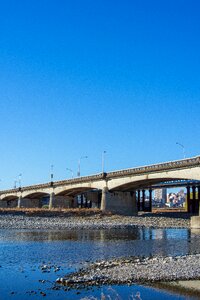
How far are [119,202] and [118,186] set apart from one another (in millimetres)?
6364

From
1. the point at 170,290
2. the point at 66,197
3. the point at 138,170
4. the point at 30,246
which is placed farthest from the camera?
the point at 66,197

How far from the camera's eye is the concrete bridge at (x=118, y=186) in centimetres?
6040

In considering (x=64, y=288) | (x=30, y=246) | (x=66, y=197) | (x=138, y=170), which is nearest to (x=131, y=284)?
(x=64, y=288)

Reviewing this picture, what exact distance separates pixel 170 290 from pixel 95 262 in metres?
6.36

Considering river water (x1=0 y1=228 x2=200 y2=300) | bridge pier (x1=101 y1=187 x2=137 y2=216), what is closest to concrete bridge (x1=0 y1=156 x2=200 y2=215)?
bridge pier (x1=101 y1=187 x2=137 y2=216)

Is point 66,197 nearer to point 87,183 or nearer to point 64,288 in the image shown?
point 87,183

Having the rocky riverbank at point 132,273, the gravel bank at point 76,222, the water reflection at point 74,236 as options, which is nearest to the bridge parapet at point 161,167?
the gravel bank at point 76,222

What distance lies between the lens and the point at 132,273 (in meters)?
15.5

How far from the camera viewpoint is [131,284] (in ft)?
45.7

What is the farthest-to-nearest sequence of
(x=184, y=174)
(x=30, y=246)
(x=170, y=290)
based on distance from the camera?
1. (x=184, y=174)
2. (x=30, y=246)
3. (x=170, y=290)

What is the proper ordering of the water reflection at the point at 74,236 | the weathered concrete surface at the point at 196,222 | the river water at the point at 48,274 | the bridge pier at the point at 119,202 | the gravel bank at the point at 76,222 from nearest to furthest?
the river water at the point at 48,274 < the water reflection at the point at 74,236 < the gravel bank at the point at 76,222 < the weathered concrete surface at the point at 196,222 < the bridge pier at the point at 119,202

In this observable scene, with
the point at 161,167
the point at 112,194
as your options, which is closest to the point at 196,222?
the point at 161,167

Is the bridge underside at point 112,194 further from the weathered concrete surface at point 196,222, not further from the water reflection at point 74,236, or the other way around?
the water reflection at point 74,236

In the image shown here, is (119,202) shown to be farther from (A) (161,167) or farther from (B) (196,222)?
(B) (196,222)
